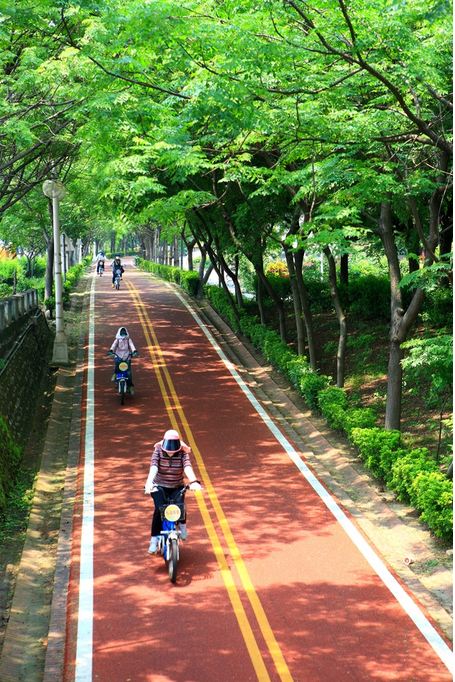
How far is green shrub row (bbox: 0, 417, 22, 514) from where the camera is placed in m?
14.2

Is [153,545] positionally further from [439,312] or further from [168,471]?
[439,312]

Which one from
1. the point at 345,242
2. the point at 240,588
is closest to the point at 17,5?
the point at 345,242

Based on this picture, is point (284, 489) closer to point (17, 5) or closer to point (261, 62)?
point (261, 62)

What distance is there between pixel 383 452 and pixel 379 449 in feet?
1.51

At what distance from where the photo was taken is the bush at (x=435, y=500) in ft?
38.1

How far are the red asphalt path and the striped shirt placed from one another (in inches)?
47.4

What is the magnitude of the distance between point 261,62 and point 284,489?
731 centimetres

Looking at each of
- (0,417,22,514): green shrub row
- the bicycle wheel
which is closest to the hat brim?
the bicycle wheel

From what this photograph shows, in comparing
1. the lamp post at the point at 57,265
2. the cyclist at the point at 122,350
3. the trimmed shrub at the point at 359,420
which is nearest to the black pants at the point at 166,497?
the trimmed shrub at the point at 359,420

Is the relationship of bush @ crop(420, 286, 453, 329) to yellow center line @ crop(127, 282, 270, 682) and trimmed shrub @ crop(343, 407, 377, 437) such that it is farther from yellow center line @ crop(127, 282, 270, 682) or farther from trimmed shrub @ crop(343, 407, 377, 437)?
yellow center line @ crop(127, 282, 270, 682)

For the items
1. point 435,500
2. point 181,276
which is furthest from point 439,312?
point 181,276

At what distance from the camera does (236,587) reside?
1051cm

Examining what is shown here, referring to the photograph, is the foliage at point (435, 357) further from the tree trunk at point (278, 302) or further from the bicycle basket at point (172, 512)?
the tree trunk at point (278, 302)

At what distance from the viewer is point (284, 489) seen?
47.5ft
